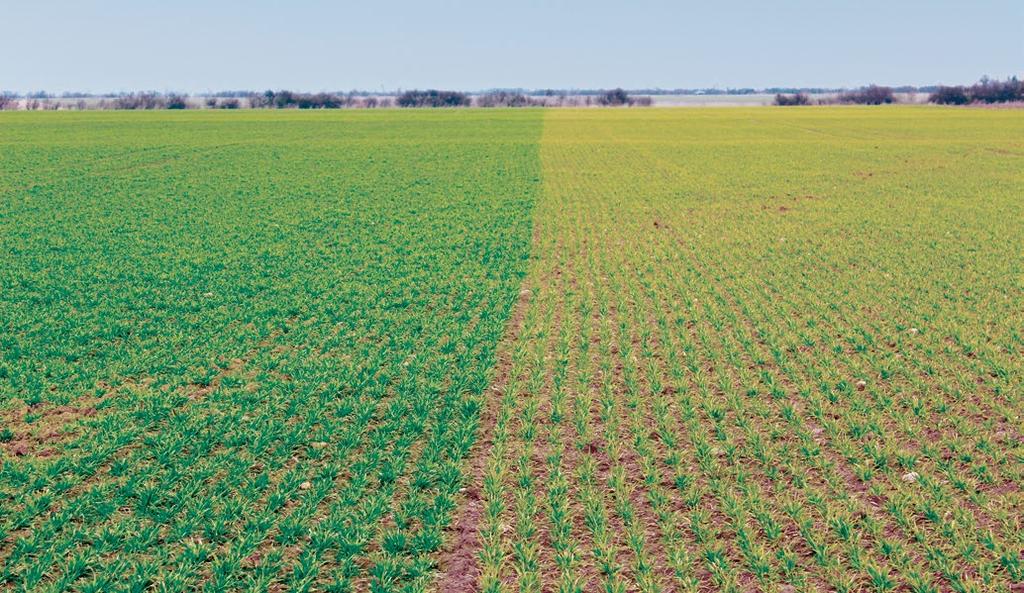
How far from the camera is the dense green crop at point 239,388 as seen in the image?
5395mm

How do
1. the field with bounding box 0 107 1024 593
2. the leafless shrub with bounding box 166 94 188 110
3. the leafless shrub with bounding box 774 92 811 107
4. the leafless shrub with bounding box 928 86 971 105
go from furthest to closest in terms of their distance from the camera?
the leafless shrub with bounding box 774 92 811 107
the leafless shrub with bounding box 928 86 971 105
the leafless shrub with bounding box 166 94 188 110
the field with bounding box 0 107 1024 593

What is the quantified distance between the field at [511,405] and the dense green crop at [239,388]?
4 cm

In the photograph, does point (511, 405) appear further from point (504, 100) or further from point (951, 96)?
point (951, 96)

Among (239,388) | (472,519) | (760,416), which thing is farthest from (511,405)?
(239,388)

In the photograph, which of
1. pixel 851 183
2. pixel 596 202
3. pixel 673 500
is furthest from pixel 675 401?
pixel 851 183

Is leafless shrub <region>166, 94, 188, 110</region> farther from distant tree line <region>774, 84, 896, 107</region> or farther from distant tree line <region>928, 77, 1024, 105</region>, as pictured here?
Answer: distant tree line <region>928, 77, 1024, 105</region>

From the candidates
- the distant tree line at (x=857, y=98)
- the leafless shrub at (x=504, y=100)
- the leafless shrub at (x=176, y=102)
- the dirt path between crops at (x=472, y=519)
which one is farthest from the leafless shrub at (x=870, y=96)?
the dirt path between crops at (x=472, y=519)

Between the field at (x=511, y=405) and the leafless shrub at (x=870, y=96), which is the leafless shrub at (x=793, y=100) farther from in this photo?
the field at (x=511, y=405)

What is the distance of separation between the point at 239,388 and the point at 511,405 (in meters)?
3.47

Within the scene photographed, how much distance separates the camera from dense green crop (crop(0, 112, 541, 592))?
5.39 meters

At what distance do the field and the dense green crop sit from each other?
1.6 inches

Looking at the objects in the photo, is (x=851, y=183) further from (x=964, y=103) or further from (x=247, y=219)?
(x=964, y=103)

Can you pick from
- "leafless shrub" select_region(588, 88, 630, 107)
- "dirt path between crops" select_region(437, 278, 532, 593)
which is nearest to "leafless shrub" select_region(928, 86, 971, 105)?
"leafless shrub" select_region(588, 88, 630, 107)

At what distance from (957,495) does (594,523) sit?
11.3 ft
